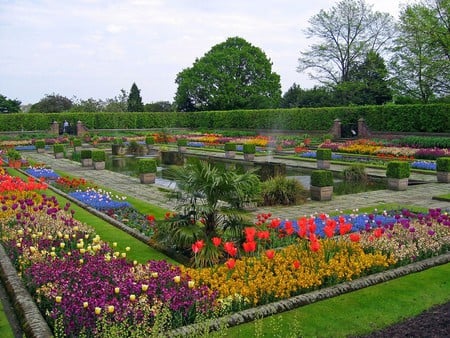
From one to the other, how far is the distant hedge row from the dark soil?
79.5ft

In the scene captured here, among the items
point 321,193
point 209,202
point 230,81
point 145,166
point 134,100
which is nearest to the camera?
point 209,202

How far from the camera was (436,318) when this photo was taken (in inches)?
183

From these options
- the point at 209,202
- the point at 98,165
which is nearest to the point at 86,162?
the point at 98,165

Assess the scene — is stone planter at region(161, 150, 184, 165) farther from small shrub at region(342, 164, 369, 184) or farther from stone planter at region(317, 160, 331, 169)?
small shrub at region(342, 164, 369, 184)

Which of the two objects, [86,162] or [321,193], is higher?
[86,162]

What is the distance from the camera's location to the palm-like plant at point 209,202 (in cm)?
654

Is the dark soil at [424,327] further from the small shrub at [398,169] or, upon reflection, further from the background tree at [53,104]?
the background tree at [53,104]

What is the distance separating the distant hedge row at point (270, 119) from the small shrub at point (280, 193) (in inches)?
726

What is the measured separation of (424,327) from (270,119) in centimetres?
3620

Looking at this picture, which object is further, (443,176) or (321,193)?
(443,176)

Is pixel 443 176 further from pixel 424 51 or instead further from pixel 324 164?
pixel 424 51

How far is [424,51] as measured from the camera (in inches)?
1176

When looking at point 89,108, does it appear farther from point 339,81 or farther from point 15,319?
point 15,319

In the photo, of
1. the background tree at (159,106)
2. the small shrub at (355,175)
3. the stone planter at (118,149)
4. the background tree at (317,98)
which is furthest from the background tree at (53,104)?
the small shrub at (355,175)
